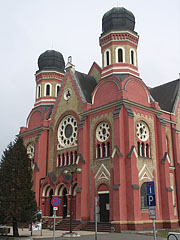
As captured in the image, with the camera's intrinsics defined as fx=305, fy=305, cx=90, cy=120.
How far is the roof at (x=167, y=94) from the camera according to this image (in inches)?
1764

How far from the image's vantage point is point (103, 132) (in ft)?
119

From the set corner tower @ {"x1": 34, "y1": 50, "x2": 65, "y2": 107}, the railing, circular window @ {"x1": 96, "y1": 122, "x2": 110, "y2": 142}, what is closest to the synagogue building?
circular window @ {"x1": 96, "y1": 122, "x2": 110, "y2": 142}

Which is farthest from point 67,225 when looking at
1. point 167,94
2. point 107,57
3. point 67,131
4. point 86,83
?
point 167,94

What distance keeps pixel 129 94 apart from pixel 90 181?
1111 centimetres

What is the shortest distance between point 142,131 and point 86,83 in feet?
40.9

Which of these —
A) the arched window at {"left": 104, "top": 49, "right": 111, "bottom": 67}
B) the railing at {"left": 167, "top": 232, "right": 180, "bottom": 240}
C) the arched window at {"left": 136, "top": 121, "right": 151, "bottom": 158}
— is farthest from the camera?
the arched window at {"left": 104, "top": 49, "right": 111, "bottom": 67}

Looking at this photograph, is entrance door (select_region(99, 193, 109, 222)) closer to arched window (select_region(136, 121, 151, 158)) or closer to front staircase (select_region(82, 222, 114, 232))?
front staircase (select_region(82, 222, 114, 232))

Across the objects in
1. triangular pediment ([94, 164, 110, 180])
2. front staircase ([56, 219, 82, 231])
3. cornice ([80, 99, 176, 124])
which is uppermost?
cornice ([80, 99, 176, 124])

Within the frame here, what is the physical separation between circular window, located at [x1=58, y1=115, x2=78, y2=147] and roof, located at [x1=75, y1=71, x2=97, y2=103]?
369 cm

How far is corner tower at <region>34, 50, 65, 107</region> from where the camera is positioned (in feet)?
164

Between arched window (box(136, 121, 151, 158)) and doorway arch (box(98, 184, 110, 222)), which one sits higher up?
arched window (box(136, 121, 151, 158))

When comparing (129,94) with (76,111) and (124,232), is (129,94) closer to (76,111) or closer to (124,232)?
(76,111)

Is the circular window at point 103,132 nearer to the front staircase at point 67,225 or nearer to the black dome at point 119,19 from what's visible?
the front staircase at point 67,225

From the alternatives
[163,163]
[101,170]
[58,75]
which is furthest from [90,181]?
[58,75]
